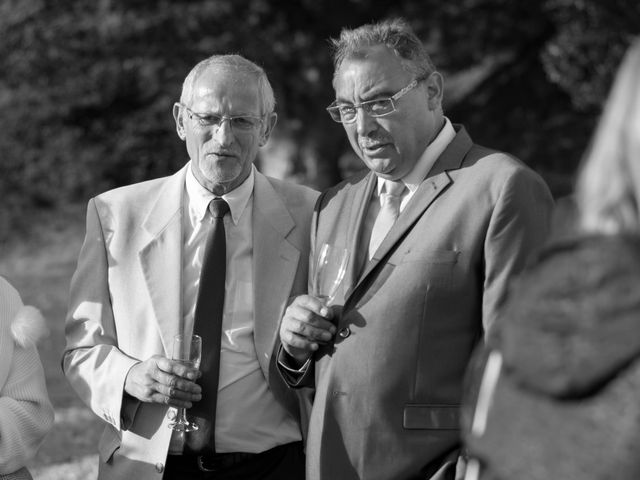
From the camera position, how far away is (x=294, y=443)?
13.8ft

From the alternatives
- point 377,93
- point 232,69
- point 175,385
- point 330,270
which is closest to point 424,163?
point 377,93

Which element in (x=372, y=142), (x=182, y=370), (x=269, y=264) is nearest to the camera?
(x=182, y=370)

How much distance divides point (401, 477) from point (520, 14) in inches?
455

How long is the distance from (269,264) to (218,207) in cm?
32

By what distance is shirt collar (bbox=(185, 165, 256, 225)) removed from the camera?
14.4 ft

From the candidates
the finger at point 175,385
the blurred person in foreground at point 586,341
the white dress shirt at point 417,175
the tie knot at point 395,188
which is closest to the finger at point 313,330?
the white dress shirt at point 417,175

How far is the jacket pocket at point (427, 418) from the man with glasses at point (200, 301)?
0.71m

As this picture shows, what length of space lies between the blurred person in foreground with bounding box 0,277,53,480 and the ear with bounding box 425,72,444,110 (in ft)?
5.86

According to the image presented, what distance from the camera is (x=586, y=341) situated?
1.73 metres

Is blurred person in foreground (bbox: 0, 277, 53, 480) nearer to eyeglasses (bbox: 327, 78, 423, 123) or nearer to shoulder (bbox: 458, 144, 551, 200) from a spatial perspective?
eyeglasses (bbox: 327, 78, 423, 123)

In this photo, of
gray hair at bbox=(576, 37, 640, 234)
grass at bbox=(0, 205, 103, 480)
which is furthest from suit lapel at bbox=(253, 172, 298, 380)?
grass at bbox=(0, 205, 103, 480)

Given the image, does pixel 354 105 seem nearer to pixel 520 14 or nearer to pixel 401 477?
pixel 401 477

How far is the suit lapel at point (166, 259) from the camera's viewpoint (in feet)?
13.5

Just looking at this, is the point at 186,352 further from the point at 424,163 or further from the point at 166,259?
the point at 424,163
